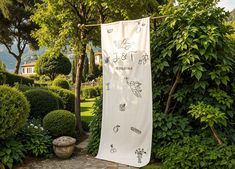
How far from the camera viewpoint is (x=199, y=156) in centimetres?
382

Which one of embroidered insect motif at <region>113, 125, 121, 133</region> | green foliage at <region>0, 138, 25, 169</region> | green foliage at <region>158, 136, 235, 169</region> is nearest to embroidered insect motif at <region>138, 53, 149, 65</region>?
embroidered insect motif at <region>113, 125, 121, 133</region>

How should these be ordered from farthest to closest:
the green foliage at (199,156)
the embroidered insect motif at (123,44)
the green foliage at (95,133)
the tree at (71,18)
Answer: the tree at (71,18) → the green foliage at (95,133) → the embroidered insect motif at (123,44) → the green foliage at (199,156)

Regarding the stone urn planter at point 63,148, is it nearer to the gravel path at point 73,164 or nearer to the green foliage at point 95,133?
the gravel path at point 73,164

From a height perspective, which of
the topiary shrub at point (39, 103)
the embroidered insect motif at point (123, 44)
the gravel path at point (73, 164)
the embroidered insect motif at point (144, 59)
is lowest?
the gravel path at point (73, 164)

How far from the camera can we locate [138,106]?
182 inches

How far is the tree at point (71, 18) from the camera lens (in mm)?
6098

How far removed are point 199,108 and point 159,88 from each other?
3.48ft

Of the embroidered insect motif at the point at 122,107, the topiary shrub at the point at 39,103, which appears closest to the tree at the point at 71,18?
the topiary shrub at the point at 39,103

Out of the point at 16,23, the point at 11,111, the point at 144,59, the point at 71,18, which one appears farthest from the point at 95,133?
the point at 16,23

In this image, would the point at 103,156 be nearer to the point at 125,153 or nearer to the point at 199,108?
the point at 125,153

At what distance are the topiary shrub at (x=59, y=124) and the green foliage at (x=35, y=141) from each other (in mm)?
209

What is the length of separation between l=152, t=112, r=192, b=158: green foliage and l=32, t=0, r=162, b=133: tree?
8.66ft

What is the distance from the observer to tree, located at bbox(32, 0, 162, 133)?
20.0 ft

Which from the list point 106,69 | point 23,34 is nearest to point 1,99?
point 106,69
